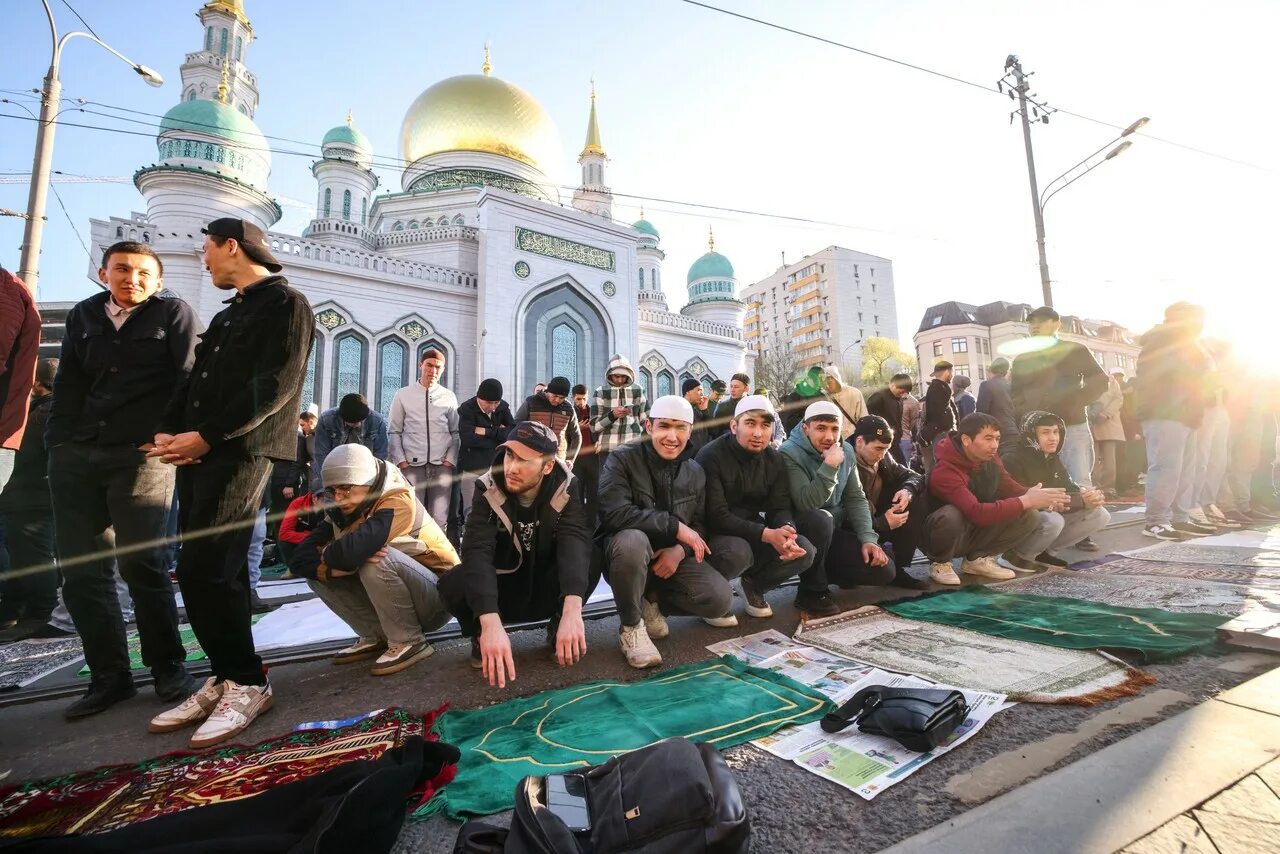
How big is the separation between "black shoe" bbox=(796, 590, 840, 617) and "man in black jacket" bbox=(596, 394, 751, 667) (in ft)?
1.67

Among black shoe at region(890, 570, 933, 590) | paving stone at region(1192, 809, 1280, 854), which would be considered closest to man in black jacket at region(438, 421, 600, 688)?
paving stone at region(1192, 809, 1280, 854)

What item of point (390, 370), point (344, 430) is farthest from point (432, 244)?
point (344, 430)

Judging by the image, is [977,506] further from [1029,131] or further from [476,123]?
[476,123]

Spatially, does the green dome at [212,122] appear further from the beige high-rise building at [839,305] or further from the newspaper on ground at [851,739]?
the beige high-rise building at [839,305]

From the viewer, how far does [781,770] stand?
150 cm

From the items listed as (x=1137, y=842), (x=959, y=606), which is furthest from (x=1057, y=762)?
(x=959, y=606)

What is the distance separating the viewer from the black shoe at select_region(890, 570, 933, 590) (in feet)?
11.5

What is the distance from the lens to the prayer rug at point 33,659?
2.50 metres

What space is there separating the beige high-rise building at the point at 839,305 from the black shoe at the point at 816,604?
166 ft

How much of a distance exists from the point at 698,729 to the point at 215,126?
73.5ft

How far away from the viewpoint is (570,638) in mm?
2025

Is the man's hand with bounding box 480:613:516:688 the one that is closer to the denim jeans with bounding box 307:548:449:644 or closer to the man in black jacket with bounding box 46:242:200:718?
Answer: the denim jeans with bounding box 307:548:449:644

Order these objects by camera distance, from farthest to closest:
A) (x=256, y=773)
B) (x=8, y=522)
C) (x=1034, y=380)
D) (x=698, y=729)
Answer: (x=1034, y=380), (x=8, y=522), (x=698, y=729), (x=256, y=773)

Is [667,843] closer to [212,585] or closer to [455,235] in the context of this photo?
[212,585]
